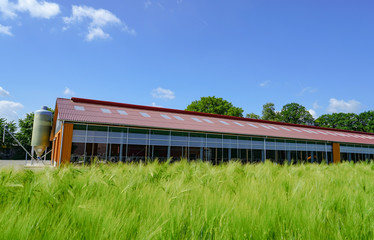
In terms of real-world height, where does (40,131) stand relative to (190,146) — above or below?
above

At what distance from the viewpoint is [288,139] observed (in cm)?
2516

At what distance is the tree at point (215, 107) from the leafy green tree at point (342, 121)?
119 feet

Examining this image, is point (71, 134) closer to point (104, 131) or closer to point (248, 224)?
point (104, 131)

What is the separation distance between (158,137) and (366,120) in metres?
73.3

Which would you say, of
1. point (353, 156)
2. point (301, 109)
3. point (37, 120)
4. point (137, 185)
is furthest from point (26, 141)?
point (301, 109)

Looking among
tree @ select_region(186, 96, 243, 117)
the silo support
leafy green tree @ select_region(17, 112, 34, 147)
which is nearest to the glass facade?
the silo support

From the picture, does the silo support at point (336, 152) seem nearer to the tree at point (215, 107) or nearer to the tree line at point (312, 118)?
the tree at point (215, 107)

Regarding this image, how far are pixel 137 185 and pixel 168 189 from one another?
662mm

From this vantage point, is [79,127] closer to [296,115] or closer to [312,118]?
[296,115]

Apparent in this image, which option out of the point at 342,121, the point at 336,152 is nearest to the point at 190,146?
the point at 336,152

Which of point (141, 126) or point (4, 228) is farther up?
point (141, 126)

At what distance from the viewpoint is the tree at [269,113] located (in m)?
66.0

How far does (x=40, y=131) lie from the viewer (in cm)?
2320

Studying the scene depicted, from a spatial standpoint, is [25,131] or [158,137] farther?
[25,131]
